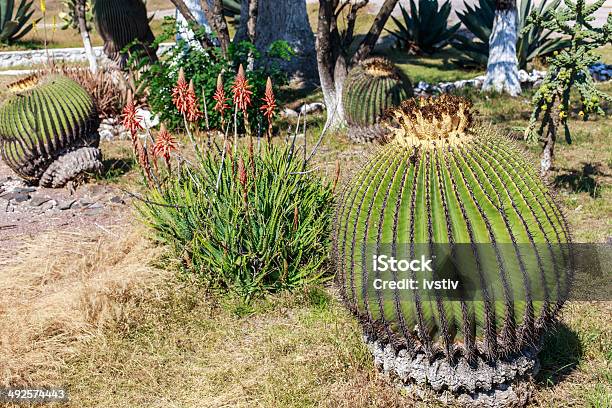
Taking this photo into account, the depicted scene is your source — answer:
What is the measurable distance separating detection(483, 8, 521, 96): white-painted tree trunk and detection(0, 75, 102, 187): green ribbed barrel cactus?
256 inches

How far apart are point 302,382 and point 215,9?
6719mm

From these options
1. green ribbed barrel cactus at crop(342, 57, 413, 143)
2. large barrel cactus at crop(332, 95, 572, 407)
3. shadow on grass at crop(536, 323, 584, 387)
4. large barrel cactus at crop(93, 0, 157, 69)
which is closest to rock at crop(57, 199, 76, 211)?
green ribbed barrel cactus at crop(342, 57, 413, 143)

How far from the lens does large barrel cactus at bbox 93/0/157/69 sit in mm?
11953

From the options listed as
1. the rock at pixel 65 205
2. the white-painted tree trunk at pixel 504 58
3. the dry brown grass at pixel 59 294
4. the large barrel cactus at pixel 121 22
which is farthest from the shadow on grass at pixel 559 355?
the large barrel cactus at pixel 121 22

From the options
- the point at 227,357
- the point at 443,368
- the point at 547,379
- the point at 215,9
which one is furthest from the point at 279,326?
the point at 215,9

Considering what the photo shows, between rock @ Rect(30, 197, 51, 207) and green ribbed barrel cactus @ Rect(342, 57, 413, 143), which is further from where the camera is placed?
green ribbed barrel cactus @ Rect(342, 57, 413, 143)

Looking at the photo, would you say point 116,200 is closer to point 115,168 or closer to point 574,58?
point 115,168

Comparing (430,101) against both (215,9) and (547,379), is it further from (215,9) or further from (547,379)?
(215,9)

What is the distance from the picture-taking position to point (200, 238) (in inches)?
182

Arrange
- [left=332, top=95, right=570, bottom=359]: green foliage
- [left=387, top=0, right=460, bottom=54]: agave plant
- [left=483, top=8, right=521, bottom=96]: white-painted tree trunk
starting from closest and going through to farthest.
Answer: [left=332, top=95, right=570, bottom=359]: green foliage
[left=483, top=8, right=521, bottom=96]: white-painted tree trunk
[left=387, top=0, right=460, bottom=54]: agave plant

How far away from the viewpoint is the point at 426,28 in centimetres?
1421

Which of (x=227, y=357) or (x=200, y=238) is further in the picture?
(x=200, y=238)

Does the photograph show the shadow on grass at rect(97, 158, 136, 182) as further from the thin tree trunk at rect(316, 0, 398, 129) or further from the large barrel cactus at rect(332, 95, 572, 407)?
the large barrel cactus at rect(332, 95, 572, 407)

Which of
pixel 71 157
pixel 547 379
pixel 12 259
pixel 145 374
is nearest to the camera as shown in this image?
pixel 547 379
